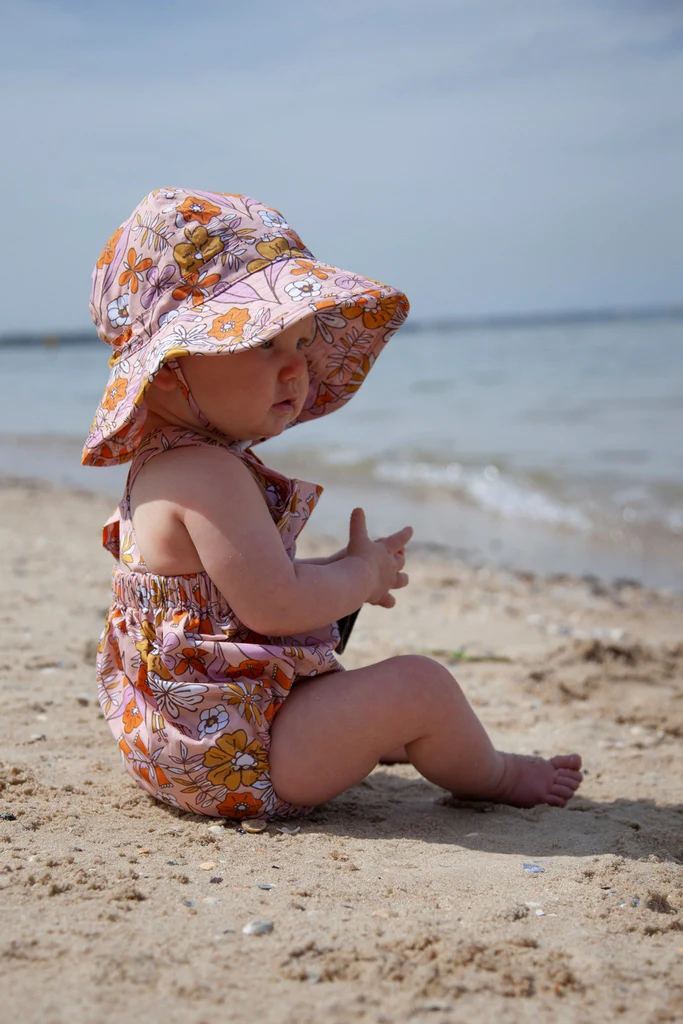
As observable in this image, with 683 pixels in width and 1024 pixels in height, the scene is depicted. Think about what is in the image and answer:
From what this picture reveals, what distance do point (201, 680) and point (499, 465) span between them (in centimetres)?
758

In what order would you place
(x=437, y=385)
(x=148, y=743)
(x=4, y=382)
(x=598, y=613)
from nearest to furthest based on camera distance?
(x=148, y=743) < (x=598, y=613) < (x=437, y=385) < (x=4, y=382)

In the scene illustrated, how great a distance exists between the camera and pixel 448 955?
1.67m

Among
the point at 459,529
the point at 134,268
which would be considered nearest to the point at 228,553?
the point at 134,268

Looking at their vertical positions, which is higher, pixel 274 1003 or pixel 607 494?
pixel 274 1003

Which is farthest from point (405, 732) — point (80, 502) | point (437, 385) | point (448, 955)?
point (437, 385)

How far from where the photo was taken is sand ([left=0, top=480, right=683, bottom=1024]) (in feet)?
5.06

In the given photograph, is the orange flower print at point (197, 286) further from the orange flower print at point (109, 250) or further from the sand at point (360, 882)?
the sand at point (360, 882)

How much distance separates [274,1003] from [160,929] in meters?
0.31

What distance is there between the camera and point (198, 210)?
2.39m

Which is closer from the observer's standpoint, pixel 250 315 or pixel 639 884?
pixel 639 884

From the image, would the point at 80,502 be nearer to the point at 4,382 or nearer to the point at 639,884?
the point at 639,884

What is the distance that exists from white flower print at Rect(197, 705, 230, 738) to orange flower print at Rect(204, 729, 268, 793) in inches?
1.1

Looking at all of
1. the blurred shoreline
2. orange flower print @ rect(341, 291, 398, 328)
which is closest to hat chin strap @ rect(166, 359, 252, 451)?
orange flower print @ rect(341, 291, 398, 328)

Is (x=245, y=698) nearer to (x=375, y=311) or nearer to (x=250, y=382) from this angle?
(x=250, y=382)
